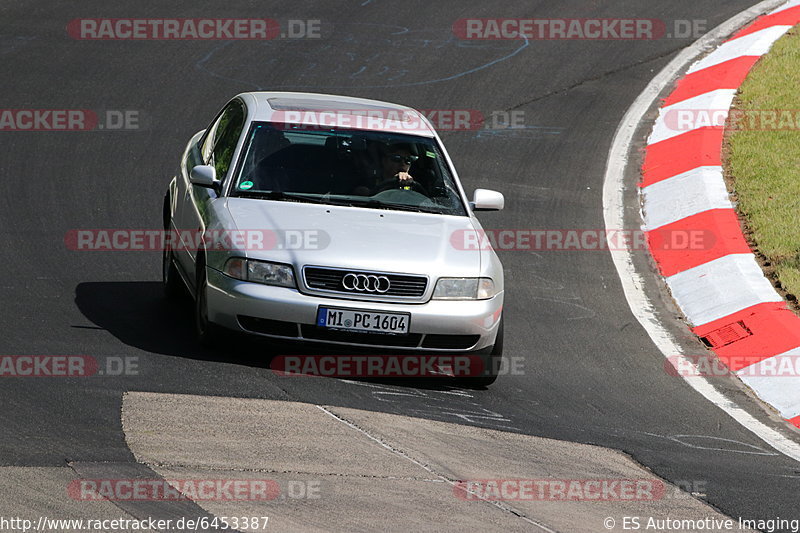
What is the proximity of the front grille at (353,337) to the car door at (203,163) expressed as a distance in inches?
45.0

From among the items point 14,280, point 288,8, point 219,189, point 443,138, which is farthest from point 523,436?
point 288,8

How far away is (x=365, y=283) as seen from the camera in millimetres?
7273

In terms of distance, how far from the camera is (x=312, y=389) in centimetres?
719

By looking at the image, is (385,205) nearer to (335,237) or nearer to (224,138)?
(335,237)

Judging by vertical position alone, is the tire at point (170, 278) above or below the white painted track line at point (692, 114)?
below

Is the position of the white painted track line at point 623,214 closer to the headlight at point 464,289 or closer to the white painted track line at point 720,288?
the white painted track line at point 720,288

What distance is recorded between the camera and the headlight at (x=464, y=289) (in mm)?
7418

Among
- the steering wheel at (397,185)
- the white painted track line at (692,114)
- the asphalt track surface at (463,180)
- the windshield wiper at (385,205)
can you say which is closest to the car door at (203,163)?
the asphalt track surface at (463,180)

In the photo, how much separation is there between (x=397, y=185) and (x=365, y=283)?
1294 millimetres

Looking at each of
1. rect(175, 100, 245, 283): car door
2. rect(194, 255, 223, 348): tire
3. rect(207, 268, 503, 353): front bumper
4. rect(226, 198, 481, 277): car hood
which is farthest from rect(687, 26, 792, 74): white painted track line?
rect(194, 255, 223, 348): tire

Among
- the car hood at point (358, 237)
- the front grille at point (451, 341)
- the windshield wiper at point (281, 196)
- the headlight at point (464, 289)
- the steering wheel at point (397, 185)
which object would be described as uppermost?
the steering wheel at point (397, 185)

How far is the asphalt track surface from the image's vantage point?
691 centimetres

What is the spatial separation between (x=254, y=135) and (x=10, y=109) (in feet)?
19.6

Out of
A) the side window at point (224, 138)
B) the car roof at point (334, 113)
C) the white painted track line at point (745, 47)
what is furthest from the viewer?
the white painted track line at point (745, 47)
